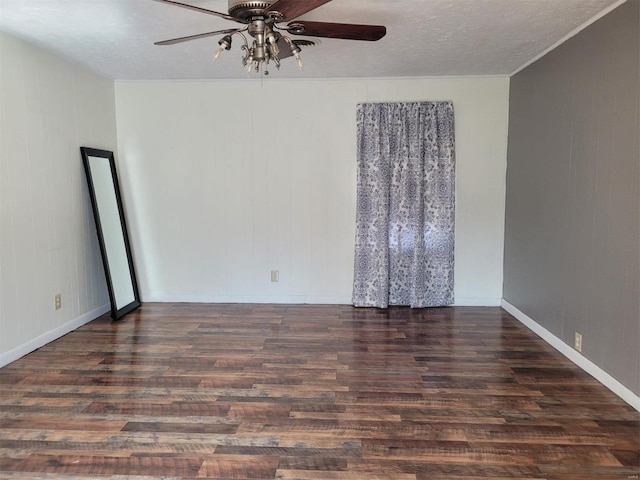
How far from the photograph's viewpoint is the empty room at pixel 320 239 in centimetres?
231

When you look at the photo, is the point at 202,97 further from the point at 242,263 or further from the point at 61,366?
the point at 61,366

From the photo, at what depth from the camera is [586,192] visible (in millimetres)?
3070

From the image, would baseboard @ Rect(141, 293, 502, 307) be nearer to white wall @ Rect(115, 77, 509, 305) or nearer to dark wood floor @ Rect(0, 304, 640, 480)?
white wall @ Rect(115, 77, 509, 305)

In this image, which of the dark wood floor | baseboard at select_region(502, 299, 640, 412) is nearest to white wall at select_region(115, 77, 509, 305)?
baseboard at select_region(502, 299, 640, 412)

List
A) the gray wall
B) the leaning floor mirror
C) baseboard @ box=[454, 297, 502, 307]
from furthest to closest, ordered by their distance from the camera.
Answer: baseboard @ box=[454, 297, 502, 307]
the leaning floor mirror
the gray wall

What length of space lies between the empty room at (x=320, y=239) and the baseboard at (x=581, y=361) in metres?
0.03

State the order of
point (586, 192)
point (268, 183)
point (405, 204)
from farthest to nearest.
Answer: point (268, 183), point (405, 204), point (586, 192)

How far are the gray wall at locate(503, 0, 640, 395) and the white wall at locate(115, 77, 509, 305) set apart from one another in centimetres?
50

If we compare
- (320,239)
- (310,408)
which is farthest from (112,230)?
(310,408)

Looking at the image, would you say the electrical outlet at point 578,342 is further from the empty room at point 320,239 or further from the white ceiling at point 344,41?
the white ceiling at point 344,41

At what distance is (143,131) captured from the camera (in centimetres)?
477

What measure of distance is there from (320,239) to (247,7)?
2.97 meters

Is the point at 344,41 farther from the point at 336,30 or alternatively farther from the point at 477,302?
the point at 477,302

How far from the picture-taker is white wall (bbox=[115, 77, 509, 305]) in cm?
464
